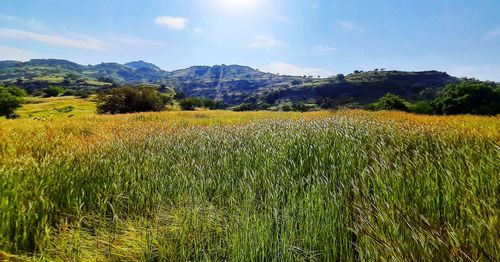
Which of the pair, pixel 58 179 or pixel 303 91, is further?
pixel 303 91

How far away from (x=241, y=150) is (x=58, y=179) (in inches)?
151

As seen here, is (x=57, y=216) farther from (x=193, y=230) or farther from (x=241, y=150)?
(x=241, y=150)

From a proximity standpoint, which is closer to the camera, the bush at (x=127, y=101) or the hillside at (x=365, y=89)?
the bush at (x=127, y=101)

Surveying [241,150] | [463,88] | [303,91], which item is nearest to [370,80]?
[303,91]

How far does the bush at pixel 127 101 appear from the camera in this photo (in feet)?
144

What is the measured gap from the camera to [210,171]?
5715mm

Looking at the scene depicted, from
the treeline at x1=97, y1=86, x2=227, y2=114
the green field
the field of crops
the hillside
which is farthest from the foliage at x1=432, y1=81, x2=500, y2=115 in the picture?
the hillside

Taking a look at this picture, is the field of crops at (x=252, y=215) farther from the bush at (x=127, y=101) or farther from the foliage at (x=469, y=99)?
the foliage at (x=469, y=99)

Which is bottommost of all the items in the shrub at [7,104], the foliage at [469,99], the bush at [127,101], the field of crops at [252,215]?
the shrub at [7,104]

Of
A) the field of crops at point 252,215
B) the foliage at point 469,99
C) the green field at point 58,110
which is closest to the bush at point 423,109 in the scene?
the foliage at point 469,99

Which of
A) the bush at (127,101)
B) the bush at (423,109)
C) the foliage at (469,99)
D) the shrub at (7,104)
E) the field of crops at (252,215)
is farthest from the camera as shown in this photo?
the bush at (423,109)

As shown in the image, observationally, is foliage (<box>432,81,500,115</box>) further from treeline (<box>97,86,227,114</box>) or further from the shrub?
the shrub

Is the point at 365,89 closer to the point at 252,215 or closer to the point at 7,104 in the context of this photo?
the point at 7,104

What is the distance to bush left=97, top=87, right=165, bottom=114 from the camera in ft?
144
